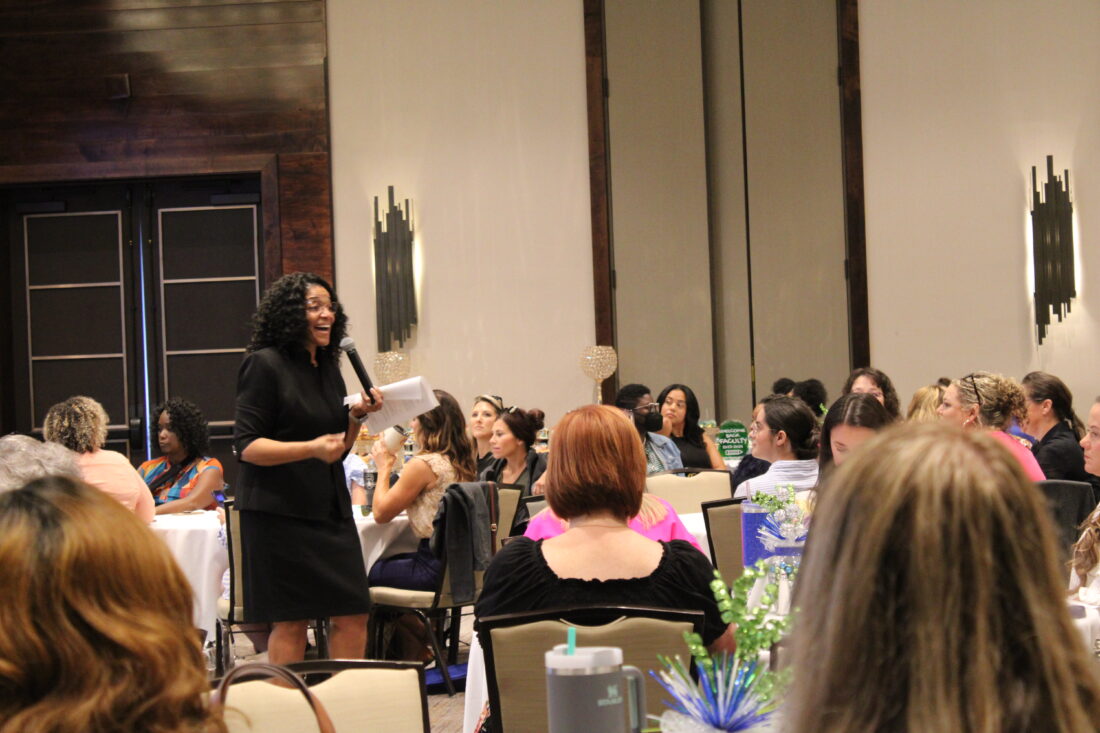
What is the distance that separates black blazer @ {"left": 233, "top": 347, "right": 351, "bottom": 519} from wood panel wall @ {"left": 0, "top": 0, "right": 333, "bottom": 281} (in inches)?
237

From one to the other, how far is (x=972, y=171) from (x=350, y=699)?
872 cm

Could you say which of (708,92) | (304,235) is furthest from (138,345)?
(708,92)

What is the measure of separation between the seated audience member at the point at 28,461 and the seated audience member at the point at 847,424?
2283 millimetres

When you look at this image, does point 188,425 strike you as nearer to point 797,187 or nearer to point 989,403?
point 989,403

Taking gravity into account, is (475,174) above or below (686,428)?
above

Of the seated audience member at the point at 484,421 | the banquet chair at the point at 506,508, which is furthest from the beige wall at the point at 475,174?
the banquet chair at the point at 506,508

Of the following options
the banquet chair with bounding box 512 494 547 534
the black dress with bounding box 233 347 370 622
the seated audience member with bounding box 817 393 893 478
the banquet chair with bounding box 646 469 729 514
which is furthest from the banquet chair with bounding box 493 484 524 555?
the seated audience member with bounding box 817 393 893 478

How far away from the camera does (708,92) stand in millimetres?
9984

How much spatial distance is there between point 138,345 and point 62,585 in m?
9.42

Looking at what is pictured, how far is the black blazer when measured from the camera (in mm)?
3904

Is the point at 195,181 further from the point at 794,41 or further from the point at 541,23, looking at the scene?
the point at 794,41

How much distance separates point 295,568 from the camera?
12.9 ft

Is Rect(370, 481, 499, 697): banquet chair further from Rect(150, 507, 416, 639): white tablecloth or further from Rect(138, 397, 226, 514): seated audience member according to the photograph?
Rect(138, 397, 226, 514): seated audience member

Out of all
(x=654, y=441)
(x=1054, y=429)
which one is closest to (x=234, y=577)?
(x=654, y=441)
